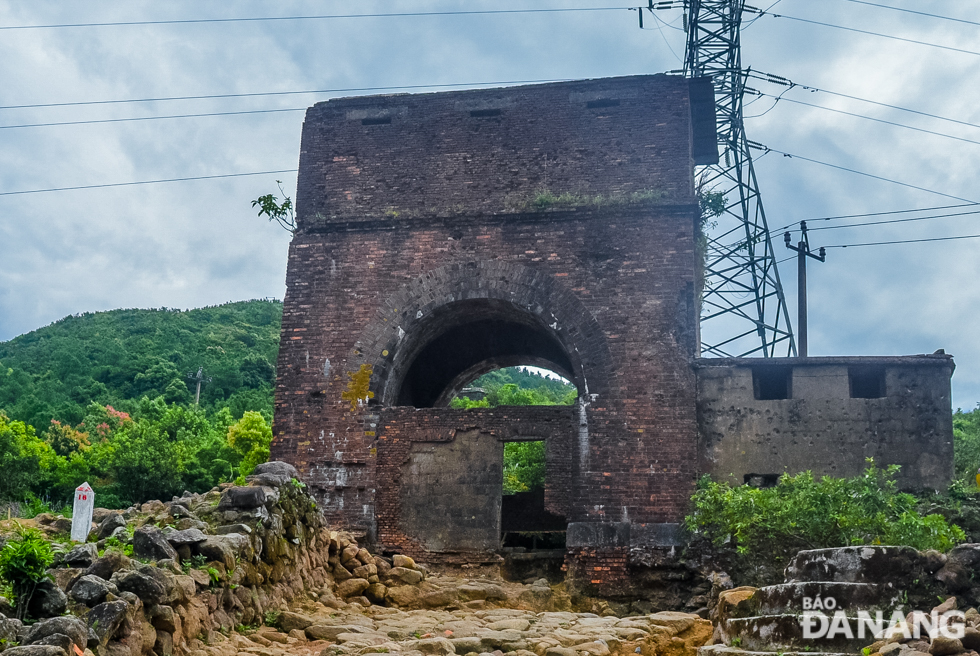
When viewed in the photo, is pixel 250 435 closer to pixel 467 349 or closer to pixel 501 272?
pixel 467 349

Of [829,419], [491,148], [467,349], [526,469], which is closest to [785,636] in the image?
[829,419]

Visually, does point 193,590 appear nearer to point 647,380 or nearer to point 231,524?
point 231,524

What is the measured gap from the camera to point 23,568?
6.70 meters

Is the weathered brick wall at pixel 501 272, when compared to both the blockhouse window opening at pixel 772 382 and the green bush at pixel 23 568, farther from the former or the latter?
the green bush at pixel 23 568

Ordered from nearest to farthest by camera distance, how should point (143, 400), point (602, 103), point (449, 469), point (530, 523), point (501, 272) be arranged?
1. point (449, 469)
2. point (501, 272)
3. point (602, 103)
4. point (530, 523)
5. point (143, 400)

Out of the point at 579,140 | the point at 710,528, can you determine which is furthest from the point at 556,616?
the point at 579,140

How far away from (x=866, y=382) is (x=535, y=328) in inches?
210

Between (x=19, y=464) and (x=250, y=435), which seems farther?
(x=250, y=435)

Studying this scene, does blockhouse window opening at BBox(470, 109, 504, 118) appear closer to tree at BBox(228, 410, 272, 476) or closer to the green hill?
tree at BBox(228, 410, 272, 476)

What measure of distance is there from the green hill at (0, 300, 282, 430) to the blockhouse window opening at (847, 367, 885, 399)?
34087 millimetres

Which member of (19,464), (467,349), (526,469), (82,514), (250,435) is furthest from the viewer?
(250,435)

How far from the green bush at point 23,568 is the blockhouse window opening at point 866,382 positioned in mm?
11238

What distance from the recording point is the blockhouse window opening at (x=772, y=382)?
563 inches

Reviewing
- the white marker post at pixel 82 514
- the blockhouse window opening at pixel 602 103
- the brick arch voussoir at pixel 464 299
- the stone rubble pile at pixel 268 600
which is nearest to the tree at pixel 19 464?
the stone rubble pile at pixel 268 600
